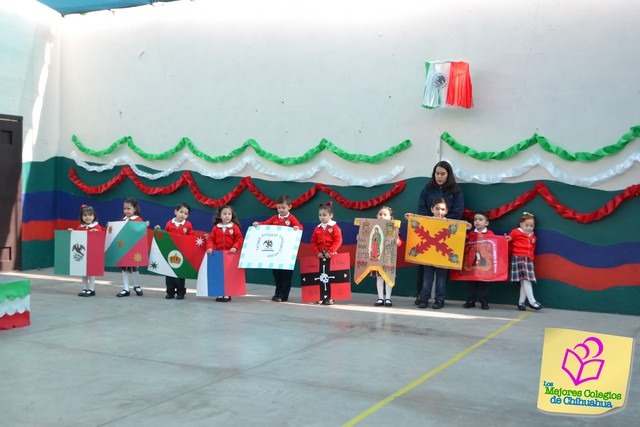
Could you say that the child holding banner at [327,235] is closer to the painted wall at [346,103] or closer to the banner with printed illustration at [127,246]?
the painted wall at [346,103]

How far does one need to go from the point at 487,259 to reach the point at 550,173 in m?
1.31

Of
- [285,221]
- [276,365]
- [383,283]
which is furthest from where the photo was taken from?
[285,221]

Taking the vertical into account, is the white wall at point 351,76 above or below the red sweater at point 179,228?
above

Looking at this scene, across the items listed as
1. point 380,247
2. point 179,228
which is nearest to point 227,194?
point 179,228

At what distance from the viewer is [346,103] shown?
1029 centimetres

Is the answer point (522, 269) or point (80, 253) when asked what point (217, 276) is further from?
point (522, 269)

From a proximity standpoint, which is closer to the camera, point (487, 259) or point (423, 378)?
point (423, 378)

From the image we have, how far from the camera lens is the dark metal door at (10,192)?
1167cm

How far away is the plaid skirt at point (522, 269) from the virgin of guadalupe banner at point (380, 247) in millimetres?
1416

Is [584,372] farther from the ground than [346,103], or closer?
closer

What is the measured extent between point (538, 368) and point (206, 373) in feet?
8.83

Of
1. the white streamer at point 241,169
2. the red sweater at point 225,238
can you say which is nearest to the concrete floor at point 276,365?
the red sweater at point 225,238

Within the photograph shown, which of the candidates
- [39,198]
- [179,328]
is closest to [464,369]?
[179,328]

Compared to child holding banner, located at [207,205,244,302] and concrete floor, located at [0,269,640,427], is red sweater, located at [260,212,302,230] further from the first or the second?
concrete floor, located at [0,269,640,427]
